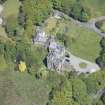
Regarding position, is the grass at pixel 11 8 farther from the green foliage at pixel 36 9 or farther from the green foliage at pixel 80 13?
the green foliage at pixel 80 13

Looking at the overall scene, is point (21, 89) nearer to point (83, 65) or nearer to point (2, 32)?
point (83, 65)

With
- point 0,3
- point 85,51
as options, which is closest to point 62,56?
point 85,51

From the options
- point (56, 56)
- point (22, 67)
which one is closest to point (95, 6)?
point (56, 56)

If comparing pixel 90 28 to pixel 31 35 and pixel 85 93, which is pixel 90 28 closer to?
pixel 31 35

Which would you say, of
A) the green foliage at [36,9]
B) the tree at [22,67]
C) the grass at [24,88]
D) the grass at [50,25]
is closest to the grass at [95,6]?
the grass at [50,25]

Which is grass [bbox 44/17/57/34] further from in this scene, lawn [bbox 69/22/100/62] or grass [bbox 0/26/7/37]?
grass [bbox 0/26/7/37]
